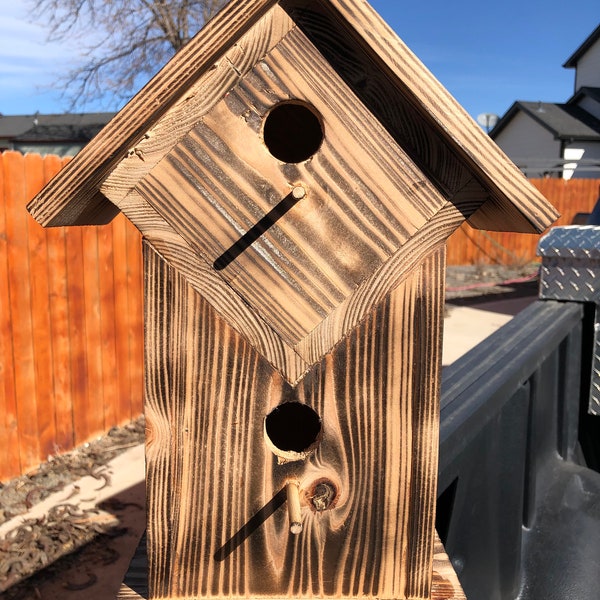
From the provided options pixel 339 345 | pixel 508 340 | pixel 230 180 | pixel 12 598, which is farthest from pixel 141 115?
pixel 12 598

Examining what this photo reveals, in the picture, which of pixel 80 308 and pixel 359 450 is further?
pixel 80 308

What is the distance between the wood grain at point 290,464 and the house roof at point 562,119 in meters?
26.1

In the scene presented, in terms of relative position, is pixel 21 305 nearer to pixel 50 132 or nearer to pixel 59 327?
pixel 59 327

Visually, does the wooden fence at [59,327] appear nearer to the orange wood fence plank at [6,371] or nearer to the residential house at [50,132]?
the orange wood fence plank at [6,371]

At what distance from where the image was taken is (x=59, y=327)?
4707 millimetres

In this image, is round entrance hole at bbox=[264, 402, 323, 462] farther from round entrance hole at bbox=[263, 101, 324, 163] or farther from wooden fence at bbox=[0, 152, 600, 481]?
wooden fence at bbox=[0, 152, 600, 481]

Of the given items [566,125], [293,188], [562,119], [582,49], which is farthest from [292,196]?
[582,49]

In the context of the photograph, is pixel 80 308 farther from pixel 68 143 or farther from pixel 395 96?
pixel 68 143

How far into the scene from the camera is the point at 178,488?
3.97ft

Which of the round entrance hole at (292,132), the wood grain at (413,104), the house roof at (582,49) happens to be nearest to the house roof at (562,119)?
the house roof at (582,49)

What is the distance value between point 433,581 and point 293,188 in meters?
0.83

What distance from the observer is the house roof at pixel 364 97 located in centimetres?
105

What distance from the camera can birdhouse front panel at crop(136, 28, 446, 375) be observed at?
116 cm

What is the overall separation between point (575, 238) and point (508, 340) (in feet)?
2.91
